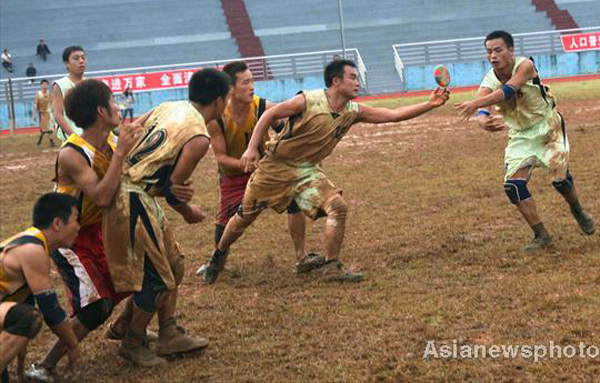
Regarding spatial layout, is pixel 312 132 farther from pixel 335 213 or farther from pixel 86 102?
pixel 86 102

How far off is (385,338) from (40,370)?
84.2 inches

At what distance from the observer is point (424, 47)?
36188 mm

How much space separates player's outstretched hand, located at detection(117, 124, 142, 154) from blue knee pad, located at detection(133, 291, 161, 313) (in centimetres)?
97

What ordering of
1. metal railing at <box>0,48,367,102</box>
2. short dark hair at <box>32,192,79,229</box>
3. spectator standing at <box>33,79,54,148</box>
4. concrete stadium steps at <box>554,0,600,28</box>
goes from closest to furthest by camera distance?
1. short dark hair at <box>32,192,79,229</box>
2. spectator standing at <box>33,79,54,148</box>
3. metal railing at <box>0,48,367,102</box>
4. concrete stadium steps at <box>554,0,600,28</box>

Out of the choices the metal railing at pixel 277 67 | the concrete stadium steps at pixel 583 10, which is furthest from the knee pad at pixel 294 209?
the concrete stadium steps at pixel 583 10

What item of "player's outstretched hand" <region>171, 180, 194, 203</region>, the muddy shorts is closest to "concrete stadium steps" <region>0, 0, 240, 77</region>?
the muddy shorts

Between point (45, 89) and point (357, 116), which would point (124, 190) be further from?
point (45, 89)

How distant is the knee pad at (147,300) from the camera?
5398 mm

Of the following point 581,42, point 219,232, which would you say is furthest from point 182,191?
point 581,42

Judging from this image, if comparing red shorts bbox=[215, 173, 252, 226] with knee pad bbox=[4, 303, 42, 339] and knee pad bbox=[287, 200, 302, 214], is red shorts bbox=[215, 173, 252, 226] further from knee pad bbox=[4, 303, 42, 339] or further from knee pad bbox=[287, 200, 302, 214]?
knee pad bbox=[4, 303, 42, 339]

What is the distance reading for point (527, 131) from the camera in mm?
7848

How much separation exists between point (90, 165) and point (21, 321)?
1087 mm

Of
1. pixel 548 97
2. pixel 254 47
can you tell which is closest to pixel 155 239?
pixel 548 97

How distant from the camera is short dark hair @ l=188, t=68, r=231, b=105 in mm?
5582
